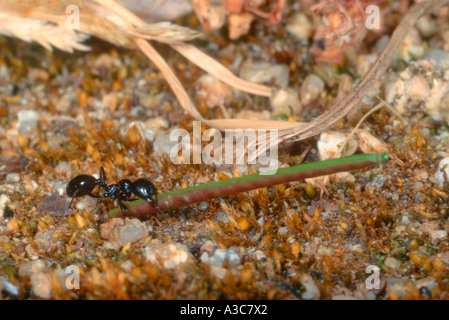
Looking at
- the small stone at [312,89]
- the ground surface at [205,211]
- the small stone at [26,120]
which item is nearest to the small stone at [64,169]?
the ground surface at [205,211]

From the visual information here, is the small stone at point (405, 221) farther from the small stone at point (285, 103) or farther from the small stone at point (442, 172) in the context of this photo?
the small stone at point (285, 103)

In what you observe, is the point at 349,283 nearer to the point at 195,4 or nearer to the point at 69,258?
the point at 69,258

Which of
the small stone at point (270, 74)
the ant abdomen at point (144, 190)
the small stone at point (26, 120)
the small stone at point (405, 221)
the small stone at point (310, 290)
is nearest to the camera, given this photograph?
the small stone at point (310, 290)

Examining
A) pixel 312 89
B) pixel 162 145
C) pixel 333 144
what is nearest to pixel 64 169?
pixel 162 145

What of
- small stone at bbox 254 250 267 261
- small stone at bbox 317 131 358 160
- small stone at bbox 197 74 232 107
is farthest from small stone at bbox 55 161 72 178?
small stone at bbox 317 131 358 160
